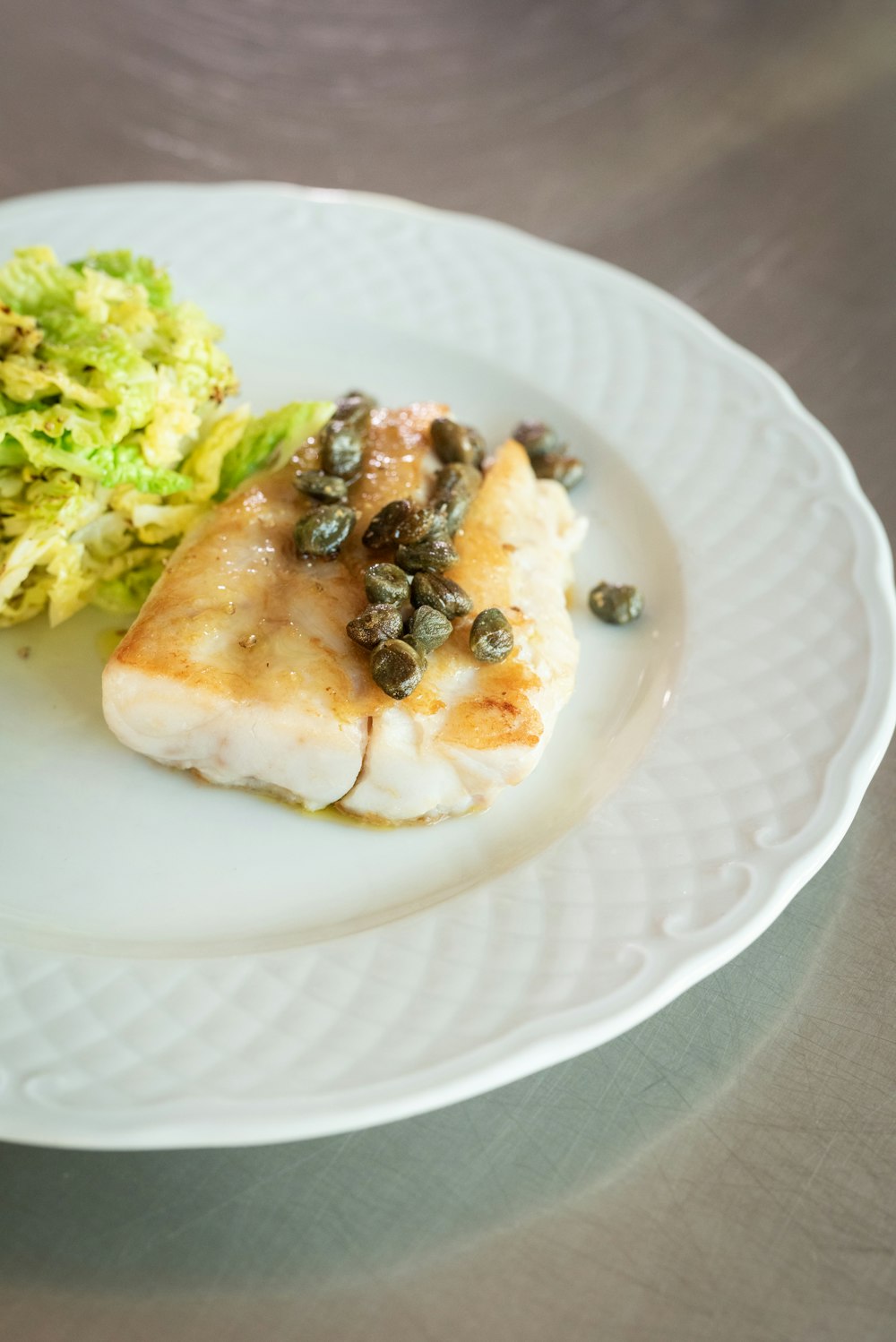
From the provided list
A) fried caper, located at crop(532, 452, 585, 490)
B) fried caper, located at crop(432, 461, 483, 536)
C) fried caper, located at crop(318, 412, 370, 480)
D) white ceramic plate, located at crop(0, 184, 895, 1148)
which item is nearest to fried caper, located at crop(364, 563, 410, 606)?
fried caper, located at crop(432, 461, 483, 536)

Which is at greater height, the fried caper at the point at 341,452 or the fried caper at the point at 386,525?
the fried caper at the point at 386,525

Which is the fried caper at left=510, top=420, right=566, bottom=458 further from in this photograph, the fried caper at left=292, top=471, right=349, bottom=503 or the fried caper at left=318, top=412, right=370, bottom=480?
the fried caper at left=292, top=471, right=349, bottom=503

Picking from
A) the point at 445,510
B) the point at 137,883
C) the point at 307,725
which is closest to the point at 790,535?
the point at 445,510

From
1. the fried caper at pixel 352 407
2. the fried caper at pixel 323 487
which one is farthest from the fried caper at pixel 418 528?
the fried caper at pixel 352 407

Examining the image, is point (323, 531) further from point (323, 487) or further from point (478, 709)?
point (478, 709)

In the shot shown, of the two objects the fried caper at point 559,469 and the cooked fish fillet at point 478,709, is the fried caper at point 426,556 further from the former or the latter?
the fried caper at point 559,469

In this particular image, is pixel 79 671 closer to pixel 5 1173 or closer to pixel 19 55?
pixel 5 1173

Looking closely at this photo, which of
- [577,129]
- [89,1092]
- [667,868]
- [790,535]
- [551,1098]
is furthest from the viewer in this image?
[577,129]
